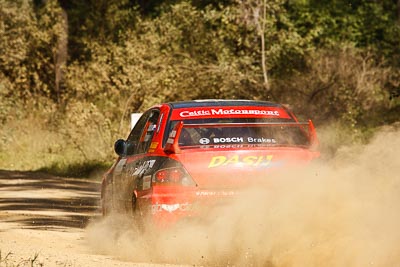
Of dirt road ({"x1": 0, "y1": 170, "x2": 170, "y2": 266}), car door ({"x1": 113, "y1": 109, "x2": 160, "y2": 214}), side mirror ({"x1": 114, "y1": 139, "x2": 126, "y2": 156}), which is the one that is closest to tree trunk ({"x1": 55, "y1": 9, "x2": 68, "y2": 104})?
dirt road ({"x1": 0, "y1": 170, "x2": 170, "y2": 266})

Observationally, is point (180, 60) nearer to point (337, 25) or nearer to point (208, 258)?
point (337, 25)

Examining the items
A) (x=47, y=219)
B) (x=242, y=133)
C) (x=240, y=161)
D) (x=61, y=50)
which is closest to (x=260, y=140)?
(x=242, y=133)

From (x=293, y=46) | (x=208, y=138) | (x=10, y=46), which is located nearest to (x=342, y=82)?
(x=293, y=46)

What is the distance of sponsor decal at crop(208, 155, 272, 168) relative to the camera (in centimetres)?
971

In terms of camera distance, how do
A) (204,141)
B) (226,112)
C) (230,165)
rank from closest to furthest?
(230,165), (204,141), (226,112)

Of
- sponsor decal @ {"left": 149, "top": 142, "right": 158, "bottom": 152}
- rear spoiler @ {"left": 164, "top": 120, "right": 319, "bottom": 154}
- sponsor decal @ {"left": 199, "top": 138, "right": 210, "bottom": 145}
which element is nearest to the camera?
rear spoiler @ {"left": 164, "top": 120, "right": 319, "bottom": 154}

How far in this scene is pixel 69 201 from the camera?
16844 millimetres

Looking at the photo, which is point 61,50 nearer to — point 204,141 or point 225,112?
point 225,112

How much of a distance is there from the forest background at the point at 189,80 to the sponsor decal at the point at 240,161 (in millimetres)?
12532

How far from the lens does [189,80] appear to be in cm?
2684

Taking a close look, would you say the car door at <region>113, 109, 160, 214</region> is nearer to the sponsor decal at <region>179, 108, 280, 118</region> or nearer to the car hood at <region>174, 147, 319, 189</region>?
the sponsor decal at <region>179, 108, 280, 118</region>

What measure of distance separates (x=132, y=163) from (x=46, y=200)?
6132 mm

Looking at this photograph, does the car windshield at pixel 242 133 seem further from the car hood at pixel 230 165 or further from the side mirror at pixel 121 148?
the side mirror at pixel 121 148

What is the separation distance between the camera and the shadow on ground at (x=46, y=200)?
13772 millimetres
